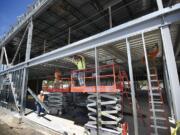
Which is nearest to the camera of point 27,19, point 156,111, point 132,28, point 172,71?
point 172,71

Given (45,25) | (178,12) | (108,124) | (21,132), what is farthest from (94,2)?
(21,132)

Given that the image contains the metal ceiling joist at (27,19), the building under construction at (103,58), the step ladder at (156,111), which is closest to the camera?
the step ladder at (156,111)

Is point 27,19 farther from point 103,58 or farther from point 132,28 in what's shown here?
point 132,28

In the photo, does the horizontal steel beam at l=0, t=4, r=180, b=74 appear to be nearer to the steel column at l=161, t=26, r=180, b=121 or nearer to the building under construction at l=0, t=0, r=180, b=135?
the building under construction at l=0, t=0, r=180, b=135

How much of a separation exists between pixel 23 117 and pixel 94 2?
8.13m

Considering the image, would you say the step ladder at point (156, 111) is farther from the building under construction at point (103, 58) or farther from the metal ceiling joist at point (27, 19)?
the metal ceiling joist at point (27, 19)

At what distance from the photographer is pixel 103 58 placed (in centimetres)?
806

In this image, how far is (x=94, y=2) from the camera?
7.34 m

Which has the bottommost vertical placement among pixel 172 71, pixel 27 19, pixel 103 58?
pixel 172 71

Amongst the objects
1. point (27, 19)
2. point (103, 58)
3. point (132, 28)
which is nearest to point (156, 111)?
point (103, 58)

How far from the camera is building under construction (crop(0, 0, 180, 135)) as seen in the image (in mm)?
3553

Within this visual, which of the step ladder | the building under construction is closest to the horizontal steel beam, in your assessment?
the building under construction

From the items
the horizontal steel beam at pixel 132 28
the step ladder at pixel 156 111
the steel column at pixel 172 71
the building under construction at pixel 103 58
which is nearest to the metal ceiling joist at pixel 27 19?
the building under construction at pixel 103 58

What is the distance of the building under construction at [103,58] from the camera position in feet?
11.7
